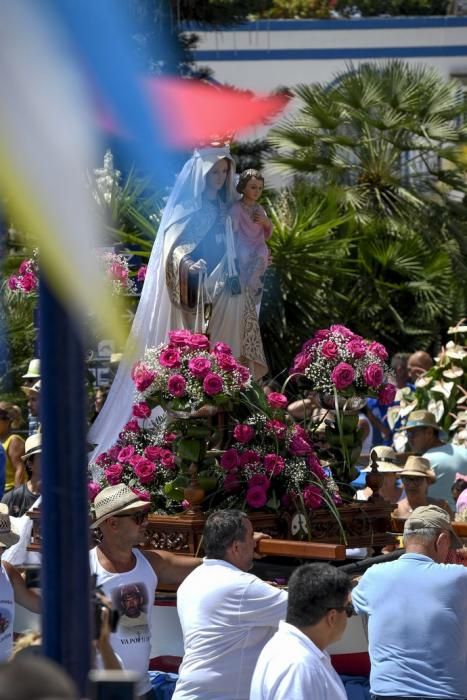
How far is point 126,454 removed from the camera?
7.28 m

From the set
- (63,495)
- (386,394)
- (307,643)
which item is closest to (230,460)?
(386,394)

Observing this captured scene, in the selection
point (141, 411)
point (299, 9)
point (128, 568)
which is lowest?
point (128, 568)

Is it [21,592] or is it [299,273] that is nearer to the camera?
[21,592]

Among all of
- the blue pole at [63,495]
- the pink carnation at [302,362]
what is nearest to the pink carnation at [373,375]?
the pink carnation at [302,362]

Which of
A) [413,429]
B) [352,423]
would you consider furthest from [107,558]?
[413,429]

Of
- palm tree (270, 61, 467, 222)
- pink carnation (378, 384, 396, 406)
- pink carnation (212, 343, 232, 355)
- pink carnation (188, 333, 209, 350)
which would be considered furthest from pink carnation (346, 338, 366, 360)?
palm tree (270, 61, 467, 222)

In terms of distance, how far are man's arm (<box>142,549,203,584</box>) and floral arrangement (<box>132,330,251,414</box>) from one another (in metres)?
0.93

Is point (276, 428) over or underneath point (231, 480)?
over

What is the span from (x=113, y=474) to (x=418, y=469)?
2.11 metres

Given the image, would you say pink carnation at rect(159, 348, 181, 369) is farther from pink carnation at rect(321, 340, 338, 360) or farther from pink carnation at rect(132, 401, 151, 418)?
pink carnation at rect(321, 340, 338, 360)

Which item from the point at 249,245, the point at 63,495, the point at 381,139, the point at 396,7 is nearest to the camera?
the point at 63,495

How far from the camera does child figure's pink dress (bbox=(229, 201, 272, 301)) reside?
323 inches

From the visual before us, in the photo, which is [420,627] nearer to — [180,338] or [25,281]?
[180,338]

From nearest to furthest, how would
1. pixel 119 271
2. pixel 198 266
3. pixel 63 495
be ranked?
1. pixel 63 495
2. pixel 198 266
3. pixel 119 271
